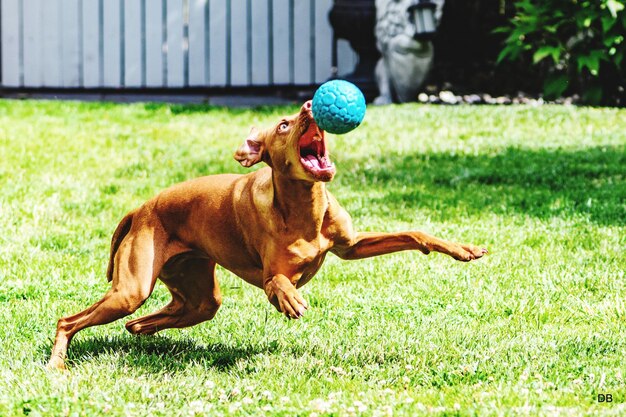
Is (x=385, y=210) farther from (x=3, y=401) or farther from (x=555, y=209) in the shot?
(x=3, y=401)

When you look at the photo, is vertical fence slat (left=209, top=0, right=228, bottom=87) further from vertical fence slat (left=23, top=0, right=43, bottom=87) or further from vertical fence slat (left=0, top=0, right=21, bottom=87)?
vertical fence slat (left=0, top=0, right=21, bottom=87)

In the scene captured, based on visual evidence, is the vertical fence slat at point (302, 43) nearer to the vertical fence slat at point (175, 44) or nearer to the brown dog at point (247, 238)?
the vertical fence slat at point (175, 44)

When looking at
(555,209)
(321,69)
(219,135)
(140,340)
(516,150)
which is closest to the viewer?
(140,340)

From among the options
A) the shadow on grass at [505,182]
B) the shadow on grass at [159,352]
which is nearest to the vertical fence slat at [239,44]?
the shadow on grass at [505,182]

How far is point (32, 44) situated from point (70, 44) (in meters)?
0.52

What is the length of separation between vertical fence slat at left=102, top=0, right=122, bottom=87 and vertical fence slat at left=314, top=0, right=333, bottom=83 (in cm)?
250

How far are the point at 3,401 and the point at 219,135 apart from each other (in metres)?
6.08

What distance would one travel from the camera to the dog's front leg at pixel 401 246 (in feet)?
12.5

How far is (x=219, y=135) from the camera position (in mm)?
9453

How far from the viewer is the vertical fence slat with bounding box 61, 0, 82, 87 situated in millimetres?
12945

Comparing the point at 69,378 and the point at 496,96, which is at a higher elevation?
the point at 496,96

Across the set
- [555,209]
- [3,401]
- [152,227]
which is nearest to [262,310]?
[152,227]

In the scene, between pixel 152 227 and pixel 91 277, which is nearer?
pixel 152 227

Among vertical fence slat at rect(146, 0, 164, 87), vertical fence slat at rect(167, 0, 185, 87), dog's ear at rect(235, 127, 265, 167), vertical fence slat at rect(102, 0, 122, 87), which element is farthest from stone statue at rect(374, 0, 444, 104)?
dog's ear at rect(235, 127, 265, 167)
